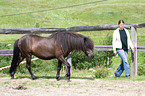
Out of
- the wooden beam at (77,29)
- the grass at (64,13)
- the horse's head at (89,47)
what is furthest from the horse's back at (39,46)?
the grass at (64,13)

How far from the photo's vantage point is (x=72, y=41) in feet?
23.2

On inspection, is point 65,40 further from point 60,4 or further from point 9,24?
point 60,4

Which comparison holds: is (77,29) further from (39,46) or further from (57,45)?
(39,46)

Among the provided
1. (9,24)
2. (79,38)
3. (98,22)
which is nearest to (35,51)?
(79,38)

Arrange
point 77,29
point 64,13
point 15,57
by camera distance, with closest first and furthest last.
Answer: point 15,57
point 77,29
point 64,13

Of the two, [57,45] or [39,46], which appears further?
[39,46]

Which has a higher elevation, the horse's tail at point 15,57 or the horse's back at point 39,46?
the horse's back at point 39,46

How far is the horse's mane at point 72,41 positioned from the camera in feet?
23.0

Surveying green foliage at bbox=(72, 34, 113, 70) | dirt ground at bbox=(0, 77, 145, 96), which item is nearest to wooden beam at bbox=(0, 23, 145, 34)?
dirt ground at bbox=(0, 77, 145, 96)

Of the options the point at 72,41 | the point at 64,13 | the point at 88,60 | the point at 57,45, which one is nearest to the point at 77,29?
the point at 72,41

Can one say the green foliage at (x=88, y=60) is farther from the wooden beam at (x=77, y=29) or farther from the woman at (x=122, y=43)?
the woman at (x=122, y=43)

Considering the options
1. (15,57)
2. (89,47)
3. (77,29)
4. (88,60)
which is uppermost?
(77,29)

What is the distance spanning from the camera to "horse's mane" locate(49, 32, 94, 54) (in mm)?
7008

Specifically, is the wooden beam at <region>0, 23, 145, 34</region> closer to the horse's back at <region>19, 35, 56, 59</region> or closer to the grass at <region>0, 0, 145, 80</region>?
the horse's back at <region>19, 35, 56, 59</region>
